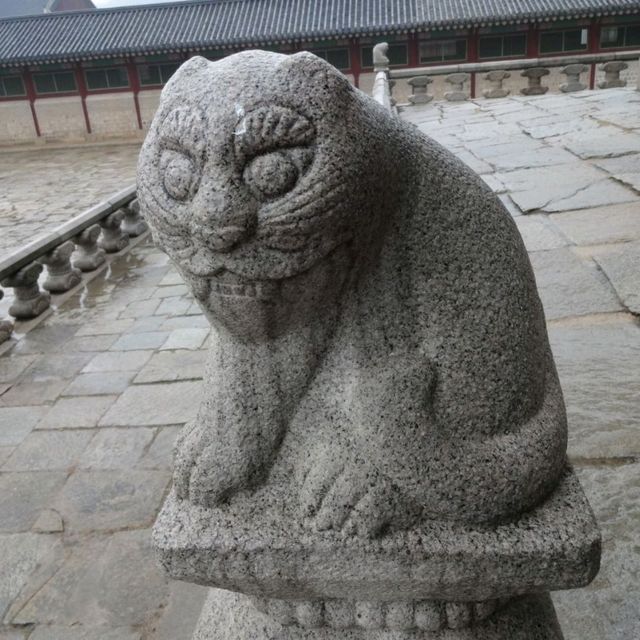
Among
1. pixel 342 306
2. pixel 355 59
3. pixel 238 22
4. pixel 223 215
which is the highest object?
pixel 238 22

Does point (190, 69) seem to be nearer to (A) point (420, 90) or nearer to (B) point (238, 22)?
(A) point (420, 90)

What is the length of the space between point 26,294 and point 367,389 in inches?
200

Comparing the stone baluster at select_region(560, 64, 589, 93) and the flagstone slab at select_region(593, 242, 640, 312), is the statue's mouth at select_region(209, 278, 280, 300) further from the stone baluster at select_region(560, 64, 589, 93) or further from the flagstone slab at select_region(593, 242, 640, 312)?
the stone baluster at select_region(560, 64, 589, 93)

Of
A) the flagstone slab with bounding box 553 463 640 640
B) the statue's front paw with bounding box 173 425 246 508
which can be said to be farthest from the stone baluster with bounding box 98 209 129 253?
the statue's front paw with bounding box 173 425 246 508

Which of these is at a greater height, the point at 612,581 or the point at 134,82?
the point at 134,82

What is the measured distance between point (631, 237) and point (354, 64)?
16.0 m

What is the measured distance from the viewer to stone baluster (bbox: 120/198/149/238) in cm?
782

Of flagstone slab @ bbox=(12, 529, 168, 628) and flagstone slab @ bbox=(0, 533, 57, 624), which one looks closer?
flagstone slab @ bbox=(12, 529, 168, 628)

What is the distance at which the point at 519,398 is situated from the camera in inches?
42.6

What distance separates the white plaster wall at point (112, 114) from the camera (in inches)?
797

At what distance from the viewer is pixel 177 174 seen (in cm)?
92

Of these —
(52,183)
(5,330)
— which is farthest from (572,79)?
(52,183)

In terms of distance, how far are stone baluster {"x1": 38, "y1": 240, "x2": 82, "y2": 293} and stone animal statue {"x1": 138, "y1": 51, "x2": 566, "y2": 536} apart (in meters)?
5.31

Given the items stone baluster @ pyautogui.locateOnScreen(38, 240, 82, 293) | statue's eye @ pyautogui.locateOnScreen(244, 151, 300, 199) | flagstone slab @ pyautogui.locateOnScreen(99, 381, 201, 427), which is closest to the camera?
statue's eye @ pyautogui.locateOnScreen(244, 151, 300, 199)
